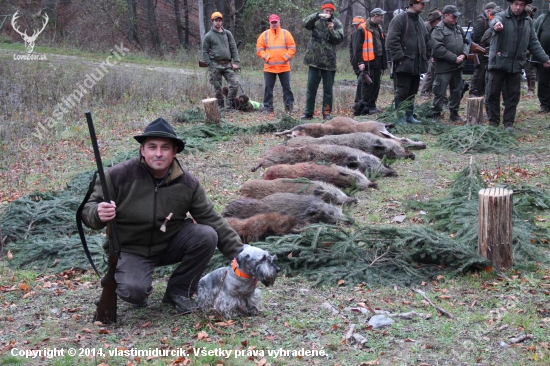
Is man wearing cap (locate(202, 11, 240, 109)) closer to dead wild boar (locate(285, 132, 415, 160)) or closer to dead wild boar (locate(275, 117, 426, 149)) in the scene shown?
dead wild boar (locate(275, 117, 426, 149))

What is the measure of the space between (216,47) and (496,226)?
11.0 m

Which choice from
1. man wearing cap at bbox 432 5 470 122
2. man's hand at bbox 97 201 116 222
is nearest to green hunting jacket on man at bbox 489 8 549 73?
man wearing cap at bbox 432 5 470 122

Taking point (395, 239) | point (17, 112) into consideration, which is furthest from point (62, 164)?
point (395, 239)

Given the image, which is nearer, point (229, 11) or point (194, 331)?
point (194, 331)

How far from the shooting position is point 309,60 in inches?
525

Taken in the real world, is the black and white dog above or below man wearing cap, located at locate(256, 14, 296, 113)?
below

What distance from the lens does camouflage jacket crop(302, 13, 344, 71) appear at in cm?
1320

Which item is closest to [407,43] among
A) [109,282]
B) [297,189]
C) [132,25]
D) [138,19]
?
[297,189]

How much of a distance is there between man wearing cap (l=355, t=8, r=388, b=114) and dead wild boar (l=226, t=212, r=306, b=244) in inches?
317

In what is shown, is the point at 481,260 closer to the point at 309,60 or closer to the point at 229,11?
the point at 309,60

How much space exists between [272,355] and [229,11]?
27004 millimetres

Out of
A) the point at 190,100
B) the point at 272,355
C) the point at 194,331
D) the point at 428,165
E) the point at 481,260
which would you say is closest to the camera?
the point at 272,355

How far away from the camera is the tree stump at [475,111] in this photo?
39.7ft

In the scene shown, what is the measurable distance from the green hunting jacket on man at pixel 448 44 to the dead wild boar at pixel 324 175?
4918 mm
